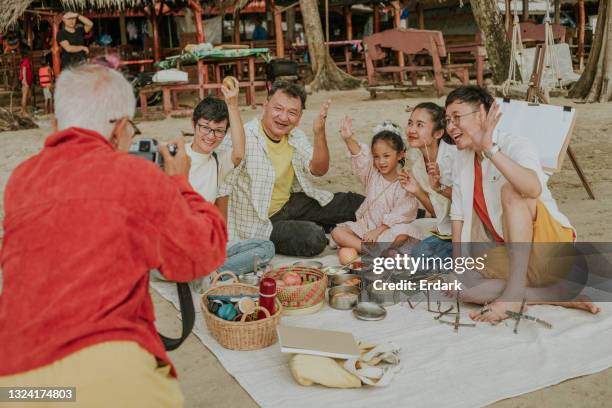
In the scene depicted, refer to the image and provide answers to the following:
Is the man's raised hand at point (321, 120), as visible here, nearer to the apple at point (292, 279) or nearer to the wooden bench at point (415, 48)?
the apple at point (292, 279)

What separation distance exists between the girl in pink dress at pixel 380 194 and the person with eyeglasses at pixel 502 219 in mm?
677

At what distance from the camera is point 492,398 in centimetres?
234

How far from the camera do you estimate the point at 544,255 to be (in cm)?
295

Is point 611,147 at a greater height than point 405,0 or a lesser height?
lesser

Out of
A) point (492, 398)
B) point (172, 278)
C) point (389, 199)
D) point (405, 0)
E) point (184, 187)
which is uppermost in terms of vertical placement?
point (405, 0)

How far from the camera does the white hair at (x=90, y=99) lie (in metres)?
1.62

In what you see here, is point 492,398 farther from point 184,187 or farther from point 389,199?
point 389,199

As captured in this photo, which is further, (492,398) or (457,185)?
(457,185)

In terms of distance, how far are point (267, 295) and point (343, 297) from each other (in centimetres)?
54

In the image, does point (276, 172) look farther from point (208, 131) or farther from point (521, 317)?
point (521, 317)

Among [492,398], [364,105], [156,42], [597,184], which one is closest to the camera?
[492,398]

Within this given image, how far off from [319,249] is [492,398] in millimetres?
1879

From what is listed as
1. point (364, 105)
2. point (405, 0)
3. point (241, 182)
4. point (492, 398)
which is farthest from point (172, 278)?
point (405, 0)

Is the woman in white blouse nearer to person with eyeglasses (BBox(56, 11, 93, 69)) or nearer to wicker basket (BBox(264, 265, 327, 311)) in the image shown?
wicker basket (BBox(264, 265, 327, 311))
